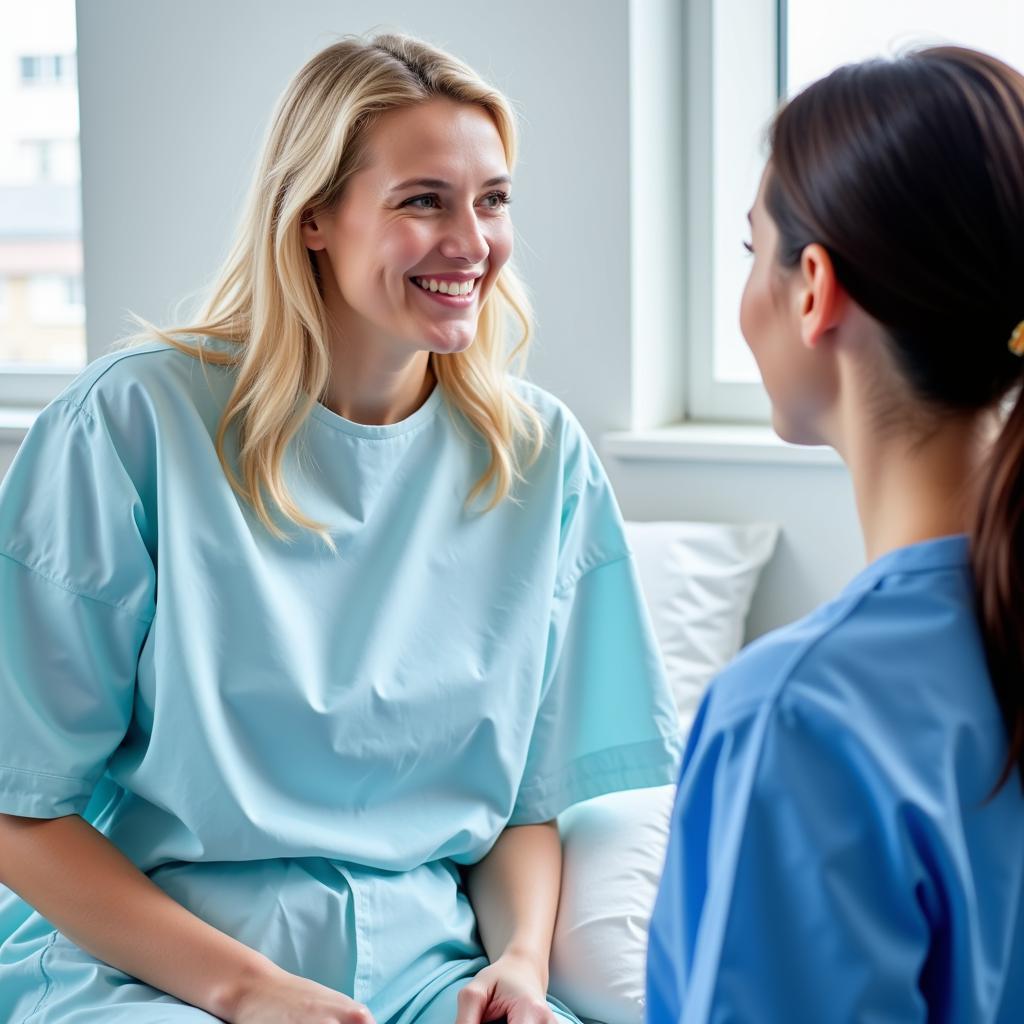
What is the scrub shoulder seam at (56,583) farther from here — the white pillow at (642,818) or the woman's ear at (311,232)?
the white pillow at (642,818)

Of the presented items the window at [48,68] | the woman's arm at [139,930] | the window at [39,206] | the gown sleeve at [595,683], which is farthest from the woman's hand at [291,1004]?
the window at [48,68]

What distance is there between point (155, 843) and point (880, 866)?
0.82 meters

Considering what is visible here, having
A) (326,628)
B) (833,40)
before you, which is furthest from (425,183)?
(833,40)

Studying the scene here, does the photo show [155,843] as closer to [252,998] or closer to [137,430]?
[252,998]

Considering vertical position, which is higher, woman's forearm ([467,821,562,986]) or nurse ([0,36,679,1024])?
nurse ([0,36,679,1024])

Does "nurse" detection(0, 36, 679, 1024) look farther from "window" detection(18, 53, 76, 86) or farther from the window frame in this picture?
"window" detection(18, 53, 76, 86)

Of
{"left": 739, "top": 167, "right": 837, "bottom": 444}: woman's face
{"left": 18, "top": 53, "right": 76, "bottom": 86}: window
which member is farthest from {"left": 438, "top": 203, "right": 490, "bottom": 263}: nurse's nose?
{"left": 18, "top": 53, "right": 76, "bottom": 86}: window

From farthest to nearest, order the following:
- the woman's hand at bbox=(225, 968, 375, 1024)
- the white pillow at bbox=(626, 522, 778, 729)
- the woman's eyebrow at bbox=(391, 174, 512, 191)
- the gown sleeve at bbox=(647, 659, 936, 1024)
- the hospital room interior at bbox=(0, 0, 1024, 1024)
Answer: the white pillow at bbox=(626, 522, 778, 729), the woman's eyebrow at bbox=(391, 174, 512, 191), the woman's hand at bbox=(225, 968, 375, 1024), the hospital room interior at bbox=(0, 0, 1024, 1024), the gown sleeve at bbox=(647, 659, 936, 1024)

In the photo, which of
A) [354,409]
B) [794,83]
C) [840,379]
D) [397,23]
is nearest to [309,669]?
[354,409]

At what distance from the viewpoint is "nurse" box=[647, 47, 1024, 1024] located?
2.19ft

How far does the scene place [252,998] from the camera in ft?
3.79

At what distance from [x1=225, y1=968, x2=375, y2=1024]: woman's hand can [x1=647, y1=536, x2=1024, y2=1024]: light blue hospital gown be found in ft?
1.68

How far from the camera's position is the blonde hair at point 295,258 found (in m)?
1.32

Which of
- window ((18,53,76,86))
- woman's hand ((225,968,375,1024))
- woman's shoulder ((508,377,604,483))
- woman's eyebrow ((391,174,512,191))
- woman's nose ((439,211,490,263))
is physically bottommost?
woman's hand ((225,968,375,1024))
